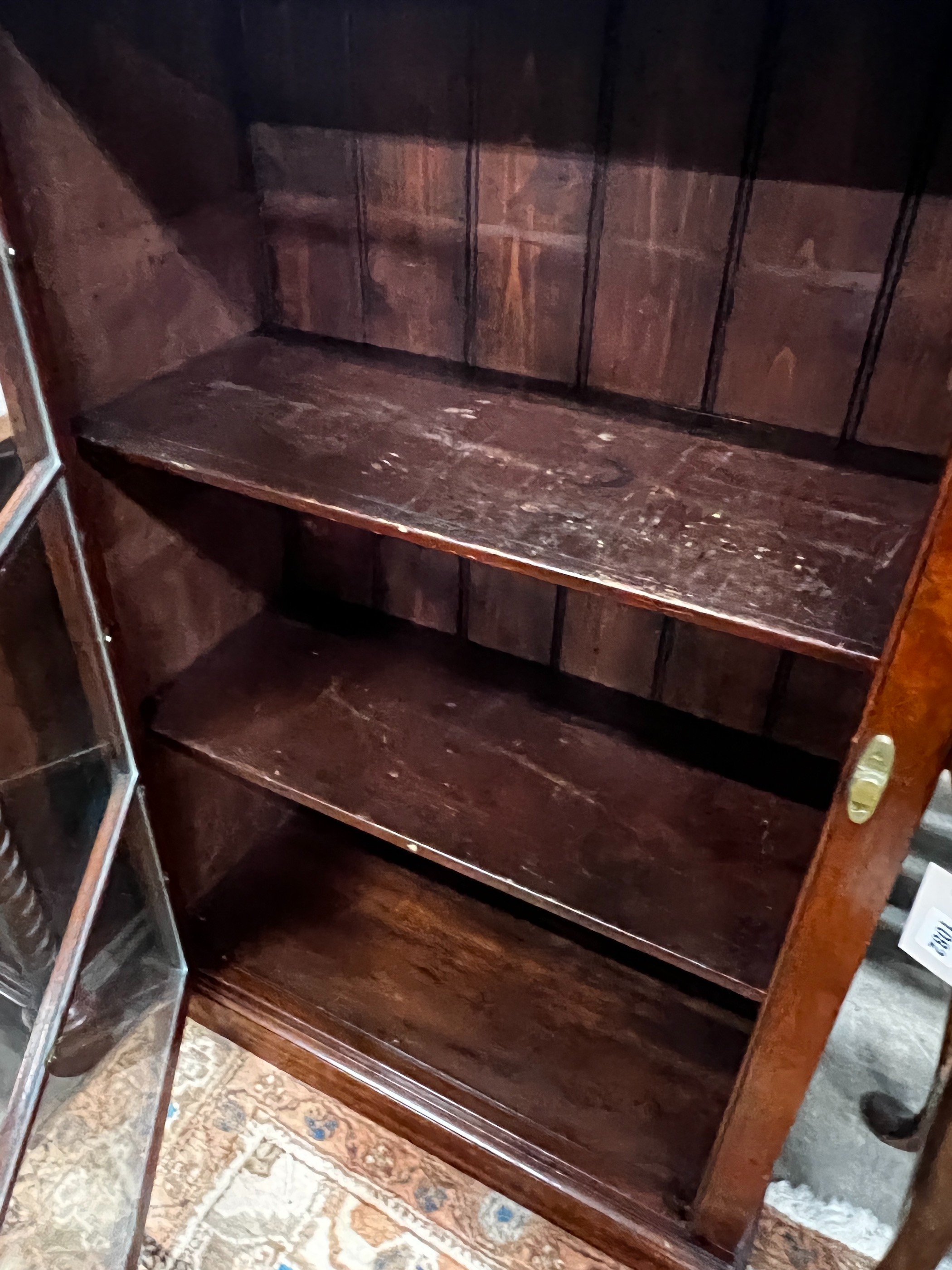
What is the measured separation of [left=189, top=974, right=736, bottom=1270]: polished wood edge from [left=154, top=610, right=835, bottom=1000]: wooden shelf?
1.43 feet

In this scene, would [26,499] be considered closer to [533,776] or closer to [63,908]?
[63,908]

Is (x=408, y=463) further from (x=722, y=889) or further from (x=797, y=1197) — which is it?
(x=797, y=1197)

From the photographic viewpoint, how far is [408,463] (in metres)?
0.88

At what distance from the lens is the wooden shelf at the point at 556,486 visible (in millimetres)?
715

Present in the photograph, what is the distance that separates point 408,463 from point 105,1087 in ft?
3.32

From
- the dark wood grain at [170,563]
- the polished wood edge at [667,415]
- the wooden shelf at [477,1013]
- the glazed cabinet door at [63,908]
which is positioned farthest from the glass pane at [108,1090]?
the polished wood edge at [667,415]

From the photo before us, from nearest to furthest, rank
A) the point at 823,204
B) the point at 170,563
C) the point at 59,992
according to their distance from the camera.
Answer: the point at 823,204
the point at 59,992
the point at 170,563

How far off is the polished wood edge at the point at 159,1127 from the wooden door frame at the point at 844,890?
709 millimetres

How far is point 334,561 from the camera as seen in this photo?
1.32 m

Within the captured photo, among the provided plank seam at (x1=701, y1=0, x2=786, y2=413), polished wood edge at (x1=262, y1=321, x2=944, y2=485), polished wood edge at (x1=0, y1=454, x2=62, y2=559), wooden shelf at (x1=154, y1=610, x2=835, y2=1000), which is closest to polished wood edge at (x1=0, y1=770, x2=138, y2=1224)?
wooden shelf at (x1=154, y1=610, x2=835, y2=1000)

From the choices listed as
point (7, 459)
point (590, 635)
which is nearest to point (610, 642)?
point (590, 635)

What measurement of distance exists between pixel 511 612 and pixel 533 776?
23 centimetres

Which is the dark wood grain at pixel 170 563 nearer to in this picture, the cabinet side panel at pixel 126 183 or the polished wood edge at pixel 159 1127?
the cabinet side panel at pixel 126 183

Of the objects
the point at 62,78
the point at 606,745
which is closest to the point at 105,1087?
the point at 606,745
